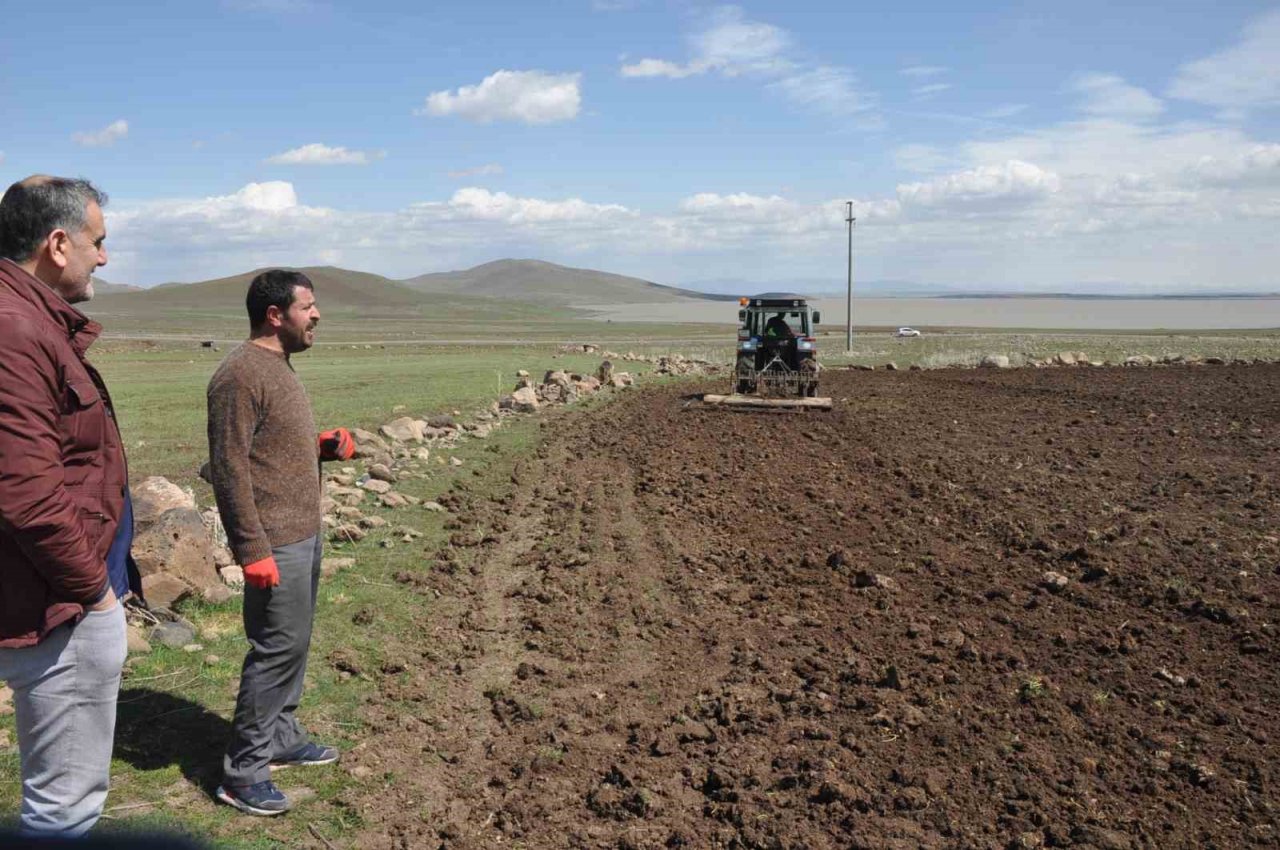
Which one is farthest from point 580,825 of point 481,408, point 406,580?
point 481,408

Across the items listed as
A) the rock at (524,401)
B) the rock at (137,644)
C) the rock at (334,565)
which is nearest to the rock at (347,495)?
the rock at (334,565)

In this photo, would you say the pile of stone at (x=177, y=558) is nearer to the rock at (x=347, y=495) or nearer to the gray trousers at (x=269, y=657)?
the gray trousers at (x=269, y=657)

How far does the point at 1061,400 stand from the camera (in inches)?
841

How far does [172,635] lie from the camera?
6.34 m

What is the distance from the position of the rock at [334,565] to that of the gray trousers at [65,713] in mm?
4922

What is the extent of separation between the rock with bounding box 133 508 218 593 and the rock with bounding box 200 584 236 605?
36mm

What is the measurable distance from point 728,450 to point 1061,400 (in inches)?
400

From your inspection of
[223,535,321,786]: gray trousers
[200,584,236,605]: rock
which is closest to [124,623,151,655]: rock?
[200,584,236,605]: rock

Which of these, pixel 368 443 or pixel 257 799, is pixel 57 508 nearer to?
pixel 257 799

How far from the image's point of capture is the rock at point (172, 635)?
6.28 m

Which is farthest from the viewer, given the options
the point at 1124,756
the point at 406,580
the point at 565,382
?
the point at 565,382

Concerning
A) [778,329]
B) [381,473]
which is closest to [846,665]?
[381,473]

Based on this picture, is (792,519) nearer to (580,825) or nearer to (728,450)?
(728,450)

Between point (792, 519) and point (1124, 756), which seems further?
point (792, 519)
